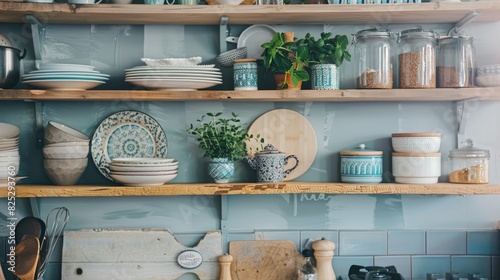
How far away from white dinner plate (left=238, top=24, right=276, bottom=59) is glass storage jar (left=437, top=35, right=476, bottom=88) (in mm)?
687

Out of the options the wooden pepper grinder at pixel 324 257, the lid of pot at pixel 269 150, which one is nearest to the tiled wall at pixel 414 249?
the wooden pepper grinder at pixel 324 257

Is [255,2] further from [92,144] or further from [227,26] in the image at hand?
[92,144]

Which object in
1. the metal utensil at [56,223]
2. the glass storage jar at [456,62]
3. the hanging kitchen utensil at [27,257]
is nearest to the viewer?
the hanging kitchen utensil at [27,257]

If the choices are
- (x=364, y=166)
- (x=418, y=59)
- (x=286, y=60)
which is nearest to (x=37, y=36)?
(x=286, y=60)

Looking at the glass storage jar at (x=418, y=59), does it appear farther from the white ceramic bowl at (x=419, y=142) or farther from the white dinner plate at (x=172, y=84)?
the white dinner plate at (x=172, y=84)

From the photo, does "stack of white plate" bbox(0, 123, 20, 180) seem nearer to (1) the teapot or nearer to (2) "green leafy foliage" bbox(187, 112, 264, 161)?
(2) "green leafy foliage" bbox(187, 112, 264, 161)

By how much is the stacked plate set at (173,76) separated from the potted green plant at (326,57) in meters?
0.37

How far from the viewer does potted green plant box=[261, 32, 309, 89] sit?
2088 millimetres

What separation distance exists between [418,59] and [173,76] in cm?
94

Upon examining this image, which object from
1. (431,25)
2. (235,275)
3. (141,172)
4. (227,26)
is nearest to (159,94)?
(141,172)

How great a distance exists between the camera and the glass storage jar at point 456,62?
2.13 metres

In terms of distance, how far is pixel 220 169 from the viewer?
2148mm

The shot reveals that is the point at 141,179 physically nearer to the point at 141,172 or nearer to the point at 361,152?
the point at 141,172

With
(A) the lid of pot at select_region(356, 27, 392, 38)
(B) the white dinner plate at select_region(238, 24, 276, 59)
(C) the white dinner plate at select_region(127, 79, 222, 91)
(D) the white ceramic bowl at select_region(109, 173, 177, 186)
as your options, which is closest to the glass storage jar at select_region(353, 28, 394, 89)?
(A) the lid of pot at select_region(356, 27, 392, 38)
